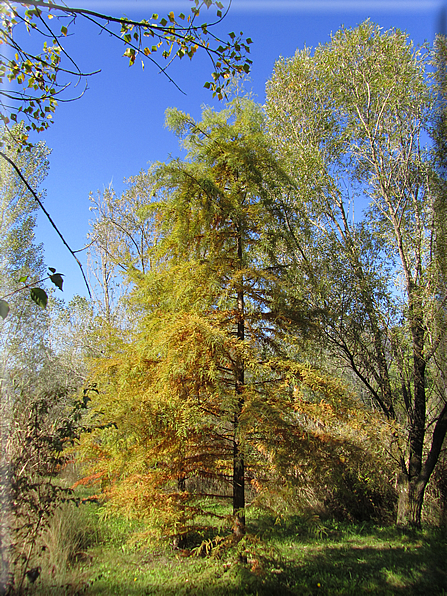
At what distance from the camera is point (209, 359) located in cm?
386

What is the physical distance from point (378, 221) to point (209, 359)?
17.0 ft

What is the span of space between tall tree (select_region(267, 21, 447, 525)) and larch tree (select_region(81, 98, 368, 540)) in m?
1.40

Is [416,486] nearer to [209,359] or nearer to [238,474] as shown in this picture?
[238,474]

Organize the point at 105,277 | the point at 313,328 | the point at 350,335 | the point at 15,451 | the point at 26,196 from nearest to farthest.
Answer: the point at 15,451 < the point at 313,328 < the point at 350,335 < the point at 26,196 < the point at 105,277

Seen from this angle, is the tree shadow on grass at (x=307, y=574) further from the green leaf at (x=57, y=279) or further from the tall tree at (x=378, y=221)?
the green leaf at (x=57, y=279)

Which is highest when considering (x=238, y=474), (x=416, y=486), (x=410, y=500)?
(x=238, y=474)

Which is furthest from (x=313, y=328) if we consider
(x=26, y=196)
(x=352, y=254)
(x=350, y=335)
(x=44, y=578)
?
(x=26, y=196)

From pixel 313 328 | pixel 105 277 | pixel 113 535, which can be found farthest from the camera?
pixel 105 277

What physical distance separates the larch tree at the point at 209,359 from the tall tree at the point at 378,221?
4.59 feet

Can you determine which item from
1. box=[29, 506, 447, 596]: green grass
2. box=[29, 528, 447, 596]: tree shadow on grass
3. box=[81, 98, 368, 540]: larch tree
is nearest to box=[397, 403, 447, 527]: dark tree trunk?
box=[29, 506, 447, 596]: green grass

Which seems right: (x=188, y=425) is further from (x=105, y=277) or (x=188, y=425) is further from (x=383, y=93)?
(x=105, y=277)

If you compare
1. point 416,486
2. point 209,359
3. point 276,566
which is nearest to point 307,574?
point 276,566

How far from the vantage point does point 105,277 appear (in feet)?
41.6

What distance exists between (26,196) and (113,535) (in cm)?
783
